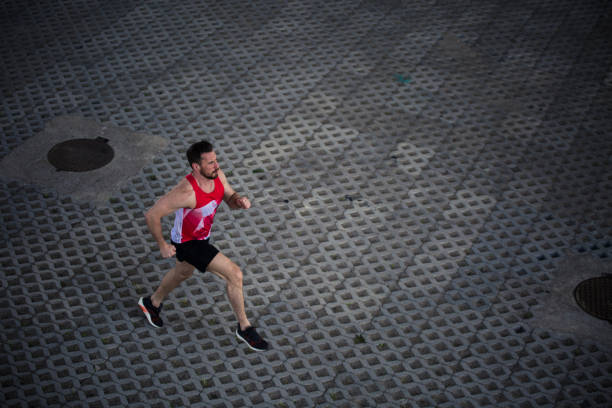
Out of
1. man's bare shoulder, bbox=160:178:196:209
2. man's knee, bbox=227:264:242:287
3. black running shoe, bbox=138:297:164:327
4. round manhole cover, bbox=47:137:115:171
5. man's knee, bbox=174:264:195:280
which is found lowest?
black running shoe, bbox=138:297:164:327

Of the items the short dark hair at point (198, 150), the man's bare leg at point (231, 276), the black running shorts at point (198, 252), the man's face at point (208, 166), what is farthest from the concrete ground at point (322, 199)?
the short dark hair at point (198, 150)

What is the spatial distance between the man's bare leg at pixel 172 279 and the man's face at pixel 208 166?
0.77 m

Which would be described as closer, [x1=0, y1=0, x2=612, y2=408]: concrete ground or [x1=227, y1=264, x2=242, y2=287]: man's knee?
[x1=227, y1=264, x2=242, y2=287]: man's knee

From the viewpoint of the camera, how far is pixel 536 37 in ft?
28.6

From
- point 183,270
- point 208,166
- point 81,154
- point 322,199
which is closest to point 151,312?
point 183,270

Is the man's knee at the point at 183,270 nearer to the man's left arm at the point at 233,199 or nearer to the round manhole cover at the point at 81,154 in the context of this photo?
the man's left arm at the point at 233,199

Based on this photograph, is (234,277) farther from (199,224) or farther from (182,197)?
(182,197)

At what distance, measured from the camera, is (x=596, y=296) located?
18.4 feet

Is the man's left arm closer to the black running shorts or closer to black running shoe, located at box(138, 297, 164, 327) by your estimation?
the black running shorts

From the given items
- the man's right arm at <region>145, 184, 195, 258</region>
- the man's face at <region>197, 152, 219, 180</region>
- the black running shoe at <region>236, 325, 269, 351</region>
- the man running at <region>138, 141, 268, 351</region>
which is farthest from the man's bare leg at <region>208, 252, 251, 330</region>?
the man's face at <region>197, 152, 219, 180</region>

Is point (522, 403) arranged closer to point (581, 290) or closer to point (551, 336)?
point (551, 336)

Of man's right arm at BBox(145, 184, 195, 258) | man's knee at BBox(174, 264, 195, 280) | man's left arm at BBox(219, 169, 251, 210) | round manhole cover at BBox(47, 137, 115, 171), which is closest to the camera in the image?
man's right arm at BBox(145, 184, 195, 258)

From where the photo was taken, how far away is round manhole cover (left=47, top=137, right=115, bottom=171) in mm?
6672

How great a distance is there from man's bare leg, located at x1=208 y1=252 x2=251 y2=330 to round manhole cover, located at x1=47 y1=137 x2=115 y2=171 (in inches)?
95.1
